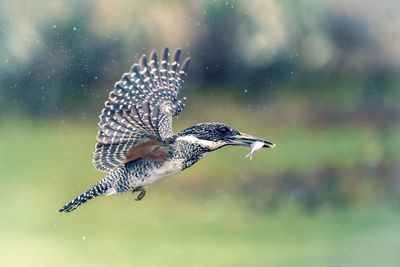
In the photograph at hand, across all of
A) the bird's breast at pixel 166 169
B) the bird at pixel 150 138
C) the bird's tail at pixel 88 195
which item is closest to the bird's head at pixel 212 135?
the bird at pixel 150 138

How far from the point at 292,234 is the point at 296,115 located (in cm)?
64

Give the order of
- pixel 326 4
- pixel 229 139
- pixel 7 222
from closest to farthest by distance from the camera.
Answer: pixel 229 139 → pixel 7 222 → pixel 326 4

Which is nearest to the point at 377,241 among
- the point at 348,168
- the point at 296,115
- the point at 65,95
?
the point at 348,168

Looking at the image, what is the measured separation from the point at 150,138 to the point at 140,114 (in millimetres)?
141

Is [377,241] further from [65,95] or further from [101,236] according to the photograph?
[65,95]

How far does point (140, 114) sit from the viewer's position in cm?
325

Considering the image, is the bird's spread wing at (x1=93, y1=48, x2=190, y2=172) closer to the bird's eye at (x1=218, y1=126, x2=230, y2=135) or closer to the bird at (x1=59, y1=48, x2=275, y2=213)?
the bird at (x1=59, y1=48, x2=275, y2=213)

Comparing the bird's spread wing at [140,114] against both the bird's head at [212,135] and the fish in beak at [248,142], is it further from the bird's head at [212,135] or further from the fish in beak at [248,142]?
the fish in beak at [248,142]

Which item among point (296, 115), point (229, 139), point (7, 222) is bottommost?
point (7, 222)

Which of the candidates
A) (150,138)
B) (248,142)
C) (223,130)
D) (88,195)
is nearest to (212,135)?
(223,130)

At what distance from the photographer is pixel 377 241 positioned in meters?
4.92

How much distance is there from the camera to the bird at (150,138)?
3432 mm

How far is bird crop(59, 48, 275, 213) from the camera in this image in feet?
11.3

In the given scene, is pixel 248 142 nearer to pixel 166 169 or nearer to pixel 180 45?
pixel 166 169
